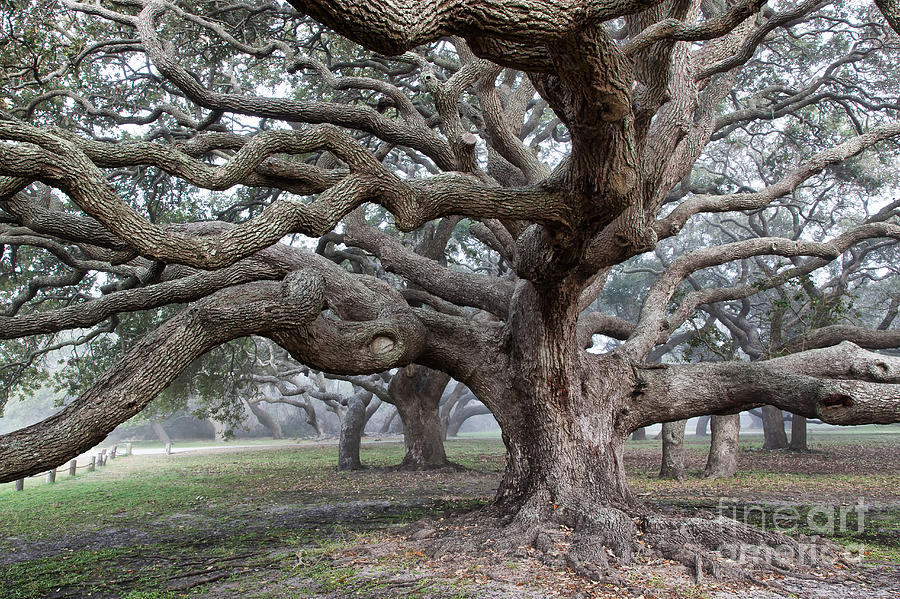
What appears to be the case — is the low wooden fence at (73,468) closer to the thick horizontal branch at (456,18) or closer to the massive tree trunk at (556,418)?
the massive tree trunk at (556,418)

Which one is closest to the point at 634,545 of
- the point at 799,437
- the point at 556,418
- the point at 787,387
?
the point at 556,418

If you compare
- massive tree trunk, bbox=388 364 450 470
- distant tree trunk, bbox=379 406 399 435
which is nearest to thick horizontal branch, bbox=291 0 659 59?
Answer: massive tree trunk, bbox=388 364 450 470

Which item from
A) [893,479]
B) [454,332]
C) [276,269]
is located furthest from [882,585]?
[893,479]

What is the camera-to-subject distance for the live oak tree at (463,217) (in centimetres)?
397

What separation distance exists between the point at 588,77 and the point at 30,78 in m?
8.13

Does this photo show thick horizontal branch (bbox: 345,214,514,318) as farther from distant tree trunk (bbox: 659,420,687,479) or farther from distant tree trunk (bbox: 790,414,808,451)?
distant tree trunk (bbox: 790,414,808,451)

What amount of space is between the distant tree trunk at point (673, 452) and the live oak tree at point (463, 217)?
2.12 m

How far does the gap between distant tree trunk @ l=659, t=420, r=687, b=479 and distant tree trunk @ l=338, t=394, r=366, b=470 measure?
644 centimetres

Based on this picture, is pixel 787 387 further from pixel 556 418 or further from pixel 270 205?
pixel 270 205

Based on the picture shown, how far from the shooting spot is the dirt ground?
4.36m

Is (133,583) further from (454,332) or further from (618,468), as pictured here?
(618,468)

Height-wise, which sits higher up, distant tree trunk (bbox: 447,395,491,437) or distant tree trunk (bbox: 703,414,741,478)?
distant tree trunk (bbox: 703,414,741,478)

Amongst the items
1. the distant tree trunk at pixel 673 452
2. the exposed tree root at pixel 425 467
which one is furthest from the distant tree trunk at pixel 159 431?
the distant tree trunk at pixel 673 452

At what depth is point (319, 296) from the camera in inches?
221
